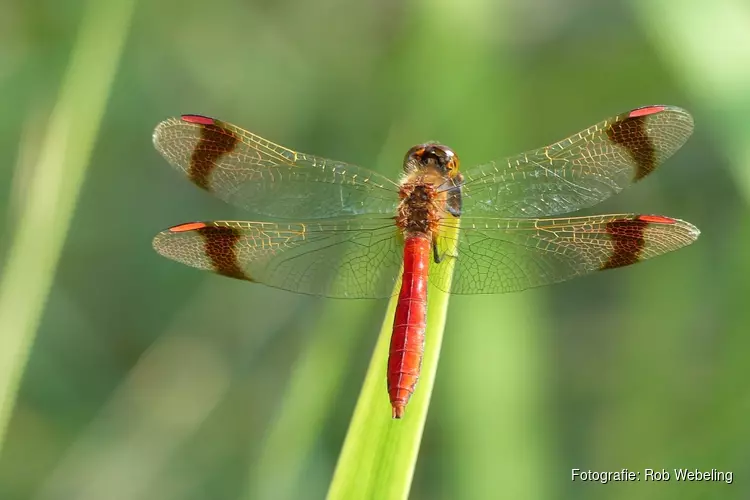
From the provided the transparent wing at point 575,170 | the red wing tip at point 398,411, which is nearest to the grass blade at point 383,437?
the red wing tip at point 398,411

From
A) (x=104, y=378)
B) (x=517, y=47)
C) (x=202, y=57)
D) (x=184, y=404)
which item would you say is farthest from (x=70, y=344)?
(x=517, y=47)

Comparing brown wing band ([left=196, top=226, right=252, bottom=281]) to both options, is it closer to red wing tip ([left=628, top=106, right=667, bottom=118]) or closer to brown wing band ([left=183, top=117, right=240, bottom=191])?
brown wing band ([left=183, top=117, right=240, bottom=191])

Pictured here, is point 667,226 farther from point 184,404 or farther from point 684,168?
point 184,404

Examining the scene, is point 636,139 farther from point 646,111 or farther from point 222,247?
point 222,247

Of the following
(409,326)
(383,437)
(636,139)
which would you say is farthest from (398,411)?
(636,139)

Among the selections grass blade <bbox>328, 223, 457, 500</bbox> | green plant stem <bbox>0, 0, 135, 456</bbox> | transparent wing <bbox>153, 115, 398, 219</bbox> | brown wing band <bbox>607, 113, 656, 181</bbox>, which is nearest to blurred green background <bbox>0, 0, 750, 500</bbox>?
green plant stem <bbox>0, 0, 135, 456</bbox>
